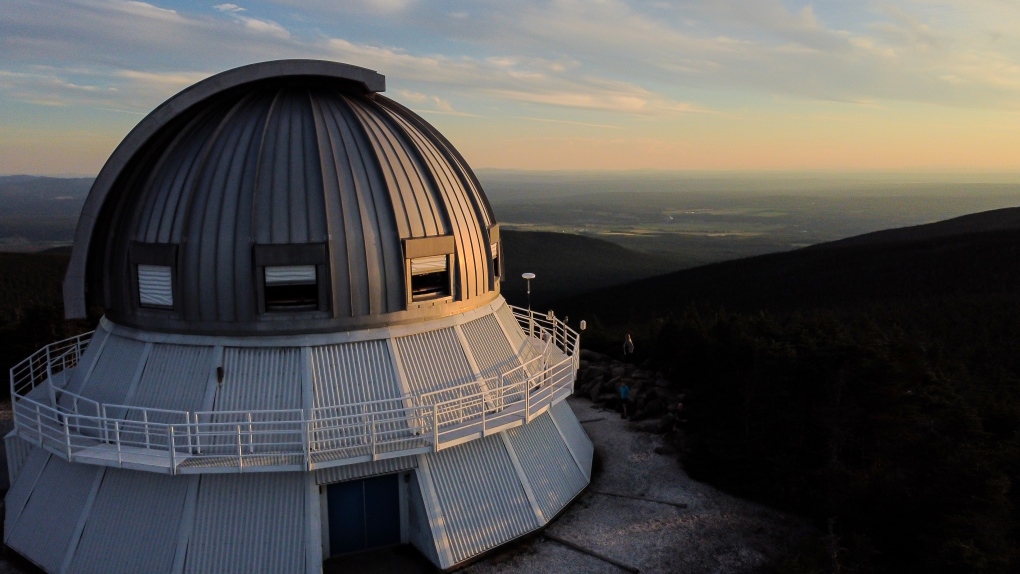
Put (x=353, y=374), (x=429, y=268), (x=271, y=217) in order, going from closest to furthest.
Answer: (x=271, y=217) → (x=353, y=374) → (x=429, y=268)

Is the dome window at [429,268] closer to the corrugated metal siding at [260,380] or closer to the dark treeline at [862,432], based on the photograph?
the corrugated metal siding at [260,380]

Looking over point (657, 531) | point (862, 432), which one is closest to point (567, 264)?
point (862, 432)

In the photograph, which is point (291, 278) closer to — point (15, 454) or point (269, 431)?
point (269, 431)

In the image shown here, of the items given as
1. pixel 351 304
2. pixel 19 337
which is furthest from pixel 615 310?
pixel 351 304

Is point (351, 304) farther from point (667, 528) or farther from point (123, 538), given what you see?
point (667, 528)

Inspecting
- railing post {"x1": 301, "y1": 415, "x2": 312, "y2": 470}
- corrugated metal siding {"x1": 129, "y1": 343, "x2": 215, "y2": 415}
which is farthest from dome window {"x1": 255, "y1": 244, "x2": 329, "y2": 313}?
railing post {"x1": 301, "y1": 415, "x2": 312, "y2": 470}

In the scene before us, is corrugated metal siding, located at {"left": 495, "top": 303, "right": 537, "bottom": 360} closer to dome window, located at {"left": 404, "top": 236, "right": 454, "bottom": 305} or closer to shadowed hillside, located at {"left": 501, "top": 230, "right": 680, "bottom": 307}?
dome window, located at {"left": 404, "top": 236, "right": 454, "bottom": 305}
